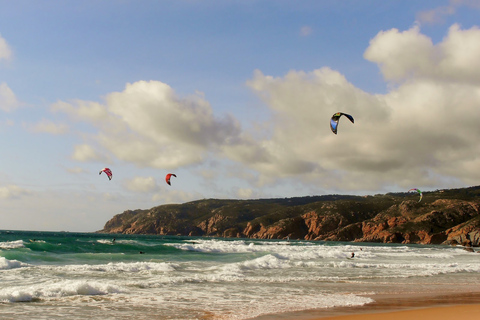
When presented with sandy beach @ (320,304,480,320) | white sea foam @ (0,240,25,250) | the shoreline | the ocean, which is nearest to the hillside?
the ocean

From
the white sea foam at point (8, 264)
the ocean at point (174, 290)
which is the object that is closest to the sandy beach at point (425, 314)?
the ocean at point (174, 290)

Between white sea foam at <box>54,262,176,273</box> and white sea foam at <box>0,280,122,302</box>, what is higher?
white sea foam at <box>0,280,122,302</box>

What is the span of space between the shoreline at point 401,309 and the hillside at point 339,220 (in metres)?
78.0

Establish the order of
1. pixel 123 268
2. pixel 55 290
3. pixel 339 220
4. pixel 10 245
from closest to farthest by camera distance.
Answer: pixel 55 290
pixel 123 268
pixel 10 245
pixel 339 220

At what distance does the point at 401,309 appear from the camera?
12.3 m

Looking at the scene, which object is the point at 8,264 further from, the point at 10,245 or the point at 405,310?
the point at 10,245

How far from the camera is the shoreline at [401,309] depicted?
11.0 metres

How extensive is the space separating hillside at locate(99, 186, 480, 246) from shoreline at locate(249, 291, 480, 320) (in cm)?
7804

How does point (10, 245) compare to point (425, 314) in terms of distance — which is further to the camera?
point (10, 245)

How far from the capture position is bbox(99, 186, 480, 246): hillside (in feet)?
341

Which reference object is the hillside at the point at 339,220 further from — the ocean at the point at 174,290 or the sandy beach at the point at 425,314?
the sandy beach at the point at 425,314

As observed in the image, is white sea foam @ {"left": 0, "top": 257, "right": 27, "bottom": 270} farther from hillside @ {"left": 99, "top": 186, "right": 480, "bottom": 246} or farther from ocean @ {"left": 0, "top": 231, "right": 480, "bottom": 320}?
hillside @ {"left": 99, "top": 186, "right": 480, "bottom": 246}

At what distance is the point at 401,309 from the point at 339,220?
125956mm

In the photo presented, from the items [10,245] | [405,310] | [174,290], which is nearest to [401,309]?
[405,310]
